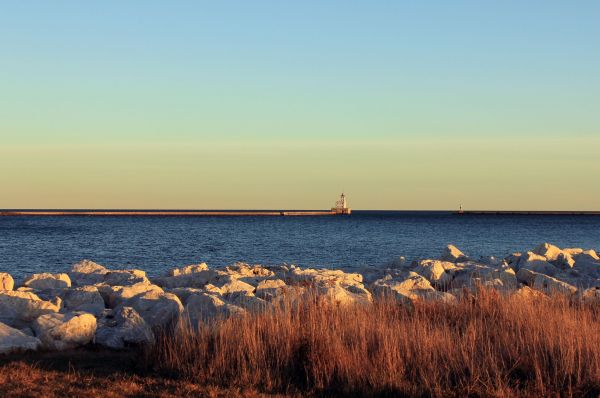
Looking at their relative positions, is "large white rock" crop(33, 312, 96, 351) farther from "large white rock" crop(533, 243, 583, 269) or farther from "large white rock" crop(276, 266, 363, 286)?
"large white rock" crop(533, 243, 583, 269)

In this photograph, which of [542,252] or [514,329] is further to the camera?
[542,252]

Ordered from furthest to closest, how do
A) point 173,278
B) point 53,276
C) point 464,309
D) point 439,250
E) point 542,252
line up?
point 439,250 < point 542,252 < point 173,278 < point 53,276 < point 464,309

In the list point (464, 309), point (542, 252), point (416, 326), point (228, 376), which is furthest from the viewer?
point (542, 252)

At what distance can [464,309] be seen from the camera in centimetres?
1162

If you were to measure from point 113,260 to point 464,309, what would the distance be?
3454 cm

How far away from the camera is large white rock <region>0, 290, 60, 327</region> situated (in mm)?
12227

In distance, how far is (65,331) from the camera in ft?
35.1

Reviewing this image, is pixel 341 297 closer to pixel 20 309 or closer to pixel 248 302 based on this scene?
pixel 248 302

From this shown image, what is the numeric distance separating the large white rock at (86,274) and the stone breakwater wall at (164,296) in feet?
0.10

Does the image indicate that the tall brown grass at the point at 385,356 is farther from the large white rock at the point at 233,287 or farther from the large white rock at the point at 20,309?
the large white rock at the point at 233,287

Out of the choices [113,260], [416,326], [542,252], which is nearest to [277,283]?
[416,326]

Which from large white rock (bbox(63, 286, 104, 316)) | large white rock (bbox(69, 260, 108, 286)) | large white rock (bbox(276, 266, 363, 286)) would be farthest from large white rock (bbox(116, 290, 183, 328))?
large white rock (bbox(69, 260, 108, 286))

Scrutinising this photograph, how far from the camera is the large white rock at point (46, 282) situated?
708 inches

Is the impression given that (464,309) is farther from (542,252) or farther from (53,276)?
(542,252)
